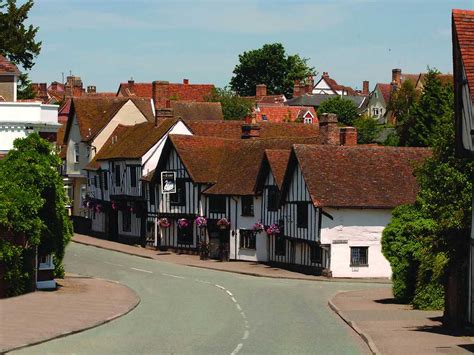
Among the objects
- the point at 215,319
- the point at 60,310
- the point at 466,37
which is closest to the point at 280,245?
the point at 215,319

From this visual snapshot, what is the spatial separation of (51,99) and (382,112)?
1838 inches

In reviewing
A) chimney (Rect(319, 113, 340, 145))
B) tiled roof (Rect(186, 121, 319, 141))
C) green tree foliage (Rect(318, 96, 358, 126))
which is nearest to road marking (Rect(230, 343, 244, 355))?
chimney (Rect(319, 113, 340, 145))

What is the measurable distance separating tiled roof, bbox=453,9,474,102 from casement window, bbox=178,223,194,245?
122 ft

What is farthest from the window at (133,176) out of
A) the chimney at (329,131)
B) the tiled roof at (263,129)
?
the chimney at (329,131)

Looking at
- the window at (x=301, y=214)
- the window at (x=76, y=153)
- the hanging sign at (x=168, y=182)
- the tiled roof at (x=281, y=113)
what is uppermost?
the tiled roof at (x=281, y=113)

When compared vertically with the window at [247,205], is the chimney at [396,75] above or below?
above

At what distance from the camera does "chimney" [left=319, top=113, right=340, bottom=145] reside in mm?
56469

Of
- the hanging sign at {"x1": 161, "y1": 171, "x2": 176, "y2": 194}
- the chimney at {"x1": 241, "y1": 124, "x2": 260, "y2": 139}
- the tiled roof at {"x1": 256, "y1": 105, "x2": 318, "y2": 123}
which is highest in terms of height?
the tiled roof at {"x1": 256, "y1": 105, "x2": 318, "y2": 123}

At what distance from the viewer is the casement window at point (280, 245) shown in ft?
178

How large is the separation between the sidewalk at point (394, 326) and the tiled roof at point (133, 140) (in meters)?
28.6

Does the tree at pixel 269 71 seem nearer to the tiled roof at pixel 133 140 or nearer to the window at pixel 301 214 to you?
the tiled roof at pixel 133 140

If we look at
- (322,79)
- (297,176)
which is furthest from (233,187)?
(322,79)

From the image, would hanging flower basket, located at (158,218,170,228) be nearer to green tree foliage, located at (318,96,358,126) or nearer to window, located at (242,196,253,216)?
window, located at (242,196,253,216)

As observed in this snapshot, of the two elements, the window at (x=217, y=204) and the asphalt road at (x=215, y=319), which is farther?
the window at (x=217, y=204)
